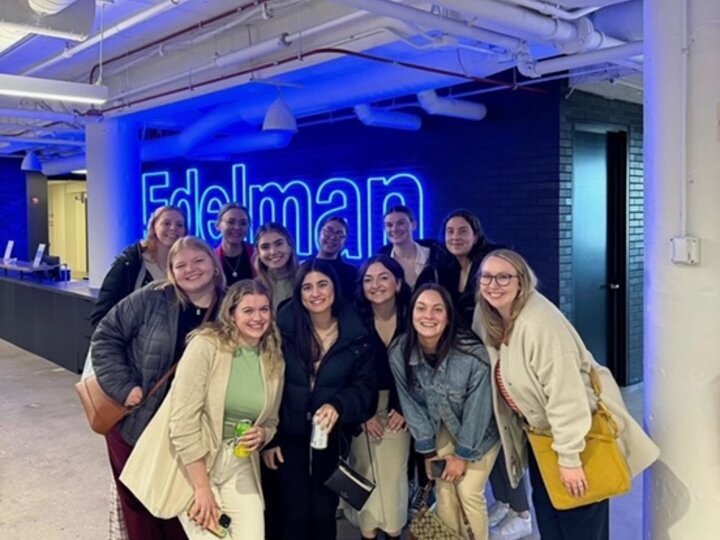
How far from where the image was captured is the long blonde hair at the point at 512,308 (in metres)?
2.46

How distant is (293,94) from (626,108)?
2.95m

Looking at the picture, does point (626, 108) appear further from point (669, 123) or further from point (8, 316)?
point (8, 316)

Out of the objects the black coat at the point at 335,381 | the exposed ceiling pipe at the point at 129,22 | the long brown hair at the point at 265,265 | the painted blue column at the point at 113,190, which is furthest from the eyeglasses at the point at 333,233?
the painted blue column at the point at 113,190

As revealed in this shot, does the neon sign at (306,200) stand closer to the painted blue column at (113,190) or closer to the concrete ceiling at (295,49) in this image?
the painted blue column at (113,190)

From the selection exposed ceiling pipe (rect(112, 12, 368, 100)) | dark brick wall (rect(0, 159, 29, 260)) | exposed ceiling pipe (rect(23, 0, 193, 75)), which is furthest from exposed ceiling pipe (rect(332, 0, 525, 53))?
dark brick wall (rect(0, 159, 29, 260))

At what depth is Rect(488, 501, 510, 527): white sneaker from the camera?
3332 mm

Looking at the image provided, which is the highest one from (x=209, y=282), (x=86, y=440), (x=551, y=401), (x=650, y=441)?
(x=209, y=282)

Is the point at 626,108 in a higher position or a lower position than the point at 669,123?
higher

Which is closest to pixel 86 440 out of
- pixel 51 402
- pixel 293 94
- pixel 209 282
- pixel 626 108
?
pixel 51 402

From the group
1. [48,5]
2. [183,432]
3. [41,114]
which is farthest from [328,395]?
[41,114]

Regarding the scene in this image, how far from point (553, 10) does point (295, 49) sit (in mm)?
2036

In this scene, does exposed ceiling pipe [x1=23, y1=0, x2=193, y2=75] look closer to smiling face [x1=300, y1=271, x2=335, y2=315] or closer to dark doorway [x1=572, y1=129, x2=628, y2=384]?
smiling face [x1=300, y1=271, x2=335, y2=315]

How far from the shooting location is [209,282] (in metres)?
2.81

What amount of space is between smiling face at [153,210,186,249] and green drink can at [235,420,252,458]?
115 cm
